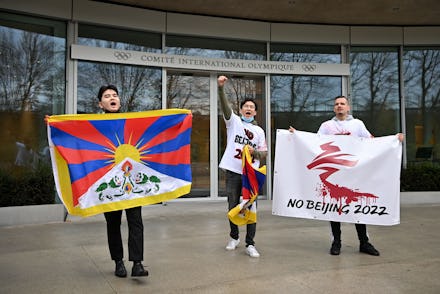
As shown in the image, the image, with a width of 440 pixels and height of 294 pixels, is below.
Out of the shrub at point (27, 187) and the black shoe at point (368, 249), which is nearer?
the black shoe at point (368, 249)

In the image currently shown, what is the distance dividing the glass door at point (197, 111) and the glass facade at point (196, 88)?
24 millimetres

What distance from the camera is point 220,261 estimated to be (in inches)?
172

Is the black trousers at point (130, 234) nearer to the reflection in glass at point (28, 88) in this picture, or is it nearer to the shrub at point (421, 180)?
the reflection in glass at point (28, 88)

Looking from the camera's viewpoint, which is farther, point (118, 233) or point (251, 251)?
point (251, 251)

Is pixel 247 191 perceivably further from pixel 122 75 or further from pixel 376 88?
pixel 376 88

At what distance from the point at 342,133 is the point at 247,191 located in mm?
1385

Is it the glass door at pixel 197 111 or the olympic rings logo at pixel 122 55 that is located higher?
the olympic rings logo at pixel 122 55

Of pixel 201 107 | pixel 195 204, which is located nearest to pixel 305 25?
pixel 201 107

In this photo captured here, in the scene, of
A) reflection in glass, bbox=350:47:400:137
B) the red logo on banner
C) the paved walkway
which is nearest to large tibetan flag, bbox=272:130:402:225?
the red logo on banner

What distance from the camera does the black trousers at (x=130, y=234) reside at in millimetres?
3699

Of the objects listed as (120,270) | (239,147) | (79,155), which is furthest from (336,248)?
(79,155)

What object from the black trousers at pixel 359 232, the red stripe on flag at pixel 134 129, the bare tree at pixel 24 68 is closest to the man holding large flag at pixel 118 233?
the red stripe on flag at pixel 134 129

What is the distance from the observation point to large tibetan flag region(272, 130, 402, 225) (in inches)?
186

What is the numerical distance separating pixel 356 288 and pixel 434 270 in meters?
1.08
